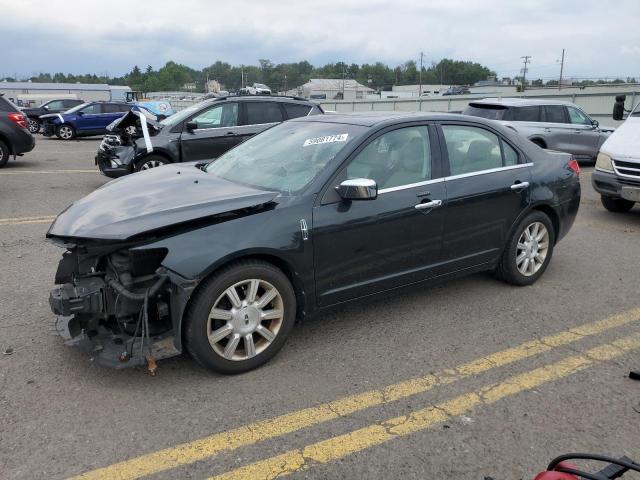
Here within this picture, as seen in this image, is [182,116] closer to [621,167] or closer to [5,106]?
[5,106]

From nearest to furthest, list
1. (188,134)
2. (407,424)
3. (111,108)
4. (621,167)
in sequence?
(407,424)
(621,167)
(188,134)
(111,108)

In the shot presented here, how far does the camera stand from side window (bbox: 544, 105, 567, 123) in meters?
12.7

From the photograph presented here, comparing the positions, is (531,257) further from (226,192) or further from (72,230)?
(72,230)

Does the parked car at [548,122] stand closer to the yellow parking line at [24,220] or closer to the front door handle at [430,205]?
the front door handle at [430,205]

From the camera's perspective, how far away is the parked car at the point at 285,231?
10.6 feet

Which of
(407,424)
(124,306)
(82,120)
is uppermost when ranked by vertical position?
(82,120)

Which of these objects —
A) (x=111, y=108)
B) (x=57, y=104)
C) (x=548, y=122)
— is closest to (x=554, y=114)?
(x=548, y=122)

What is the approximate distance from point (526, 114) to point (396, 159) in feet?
30.9

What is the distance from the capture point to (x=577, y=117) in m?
13.2

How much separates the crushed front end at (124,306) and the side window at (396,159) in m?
1.50

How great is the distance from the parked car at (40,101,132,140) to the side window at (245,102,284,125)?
13214 mm

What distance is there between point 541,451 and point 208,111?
8.21 meters

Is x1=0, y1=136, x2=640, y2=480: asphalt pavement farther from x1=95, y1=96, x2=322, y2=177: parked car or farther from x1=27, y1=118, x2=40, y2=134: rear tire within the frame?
x1=27, y1=118, x2=40, y2=134: rear tire

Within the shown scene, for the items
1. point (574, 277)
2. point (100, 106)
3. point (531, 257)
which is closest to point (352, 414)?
point (531, 257)
